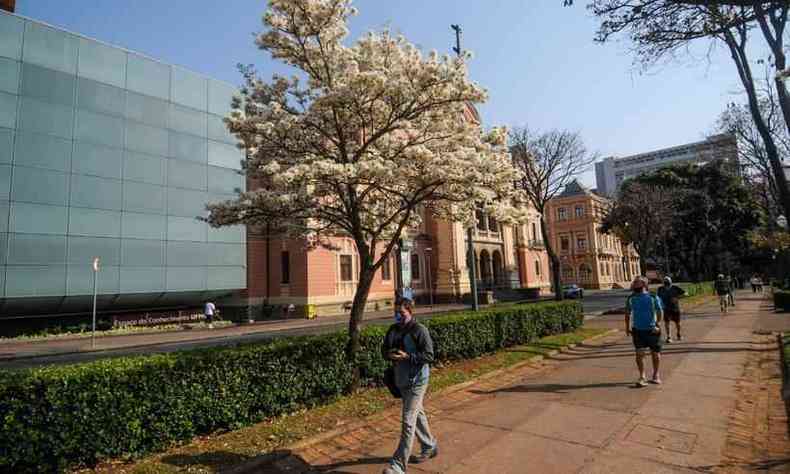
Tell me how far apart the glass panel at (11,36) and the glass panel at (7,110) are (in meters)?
2.17

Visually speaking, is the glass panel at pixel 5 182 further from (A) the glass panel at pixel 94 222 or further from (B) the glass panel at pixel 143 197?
(B) the glass panel at pixel 143 197

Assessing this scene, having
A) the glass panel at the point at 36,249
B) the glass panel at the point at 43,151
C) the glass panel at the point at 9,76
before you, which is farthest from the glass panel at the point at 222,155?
the glass panel at the point at 9,76

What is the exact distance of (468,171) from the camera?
6848 millimetres

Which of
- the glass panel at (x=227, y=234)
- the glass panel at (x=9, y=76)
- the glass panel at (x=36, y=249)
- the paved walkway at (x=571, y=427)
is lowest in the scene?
the paved walkway at (x=571, y=427)

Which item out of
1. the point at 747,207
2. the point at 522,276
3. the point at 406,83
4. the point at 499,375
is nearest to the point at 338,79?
the point at 406,83

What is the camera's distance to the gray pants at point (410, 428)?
438cm

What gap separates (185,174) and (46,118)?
24.3 ft

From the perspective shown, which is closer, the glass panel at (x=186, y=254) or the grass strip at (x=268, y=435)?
the grass strip at (x=268, y=435)

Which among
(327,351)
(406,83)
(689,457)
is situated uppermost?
(406,83)

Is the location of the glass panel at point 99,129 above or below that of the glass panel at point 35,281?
above

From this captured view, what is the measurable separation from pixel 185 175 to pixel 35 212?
8.13 metres

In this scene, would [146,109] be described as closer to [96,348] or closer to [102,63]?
[102,63]

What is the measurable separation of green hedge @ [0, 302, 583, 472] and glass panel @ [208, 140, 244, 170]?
2541 centimetres

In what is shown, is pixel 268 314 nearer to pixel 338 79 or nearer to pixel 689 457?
pixel 338 79
